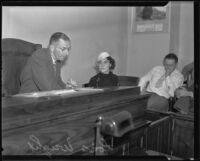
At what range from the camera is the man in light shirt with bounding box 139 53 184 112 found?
0.83m

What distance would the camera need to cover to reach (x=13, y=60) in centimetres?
96

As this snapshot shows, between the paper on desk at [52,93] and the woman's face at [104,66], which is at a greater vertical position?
the woman's face at [104,66]

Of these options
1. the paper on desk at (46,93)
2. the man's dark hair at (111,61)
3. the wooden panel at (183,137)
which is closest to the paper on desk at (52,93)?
the paper on desk at (46,93)

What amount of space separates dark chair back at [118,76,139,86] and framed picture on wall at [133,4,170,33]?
0.57 ft

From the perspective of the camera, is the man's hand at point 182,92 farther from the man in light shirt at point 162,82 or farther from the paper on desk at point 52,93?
the paper on desk at point 52,93

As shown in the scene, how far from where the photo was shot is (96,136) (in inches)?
31.0

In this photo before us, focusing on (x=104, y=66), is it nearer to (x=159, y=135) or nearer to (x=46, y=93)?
(x=46, y=93)

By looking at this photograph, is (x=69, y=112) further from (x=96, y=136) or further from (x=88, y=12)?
(x=88, y=12)

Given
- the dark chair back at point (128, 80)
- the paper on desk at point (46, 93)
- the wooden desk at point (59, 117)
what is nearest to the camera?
the wooden desk at point (59, 117)

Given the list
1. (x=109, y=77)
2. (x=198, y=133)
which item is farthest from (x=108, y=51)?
(x=198, y=133)

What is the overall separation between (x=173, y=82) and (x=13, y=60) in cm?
64

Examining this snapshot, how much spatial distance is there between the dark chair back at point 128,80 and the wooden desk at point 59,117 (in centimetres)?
2

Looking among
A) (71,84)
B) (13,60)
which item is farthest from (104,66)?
(13,60)

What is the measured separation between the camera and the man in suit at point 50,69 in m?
0.83
